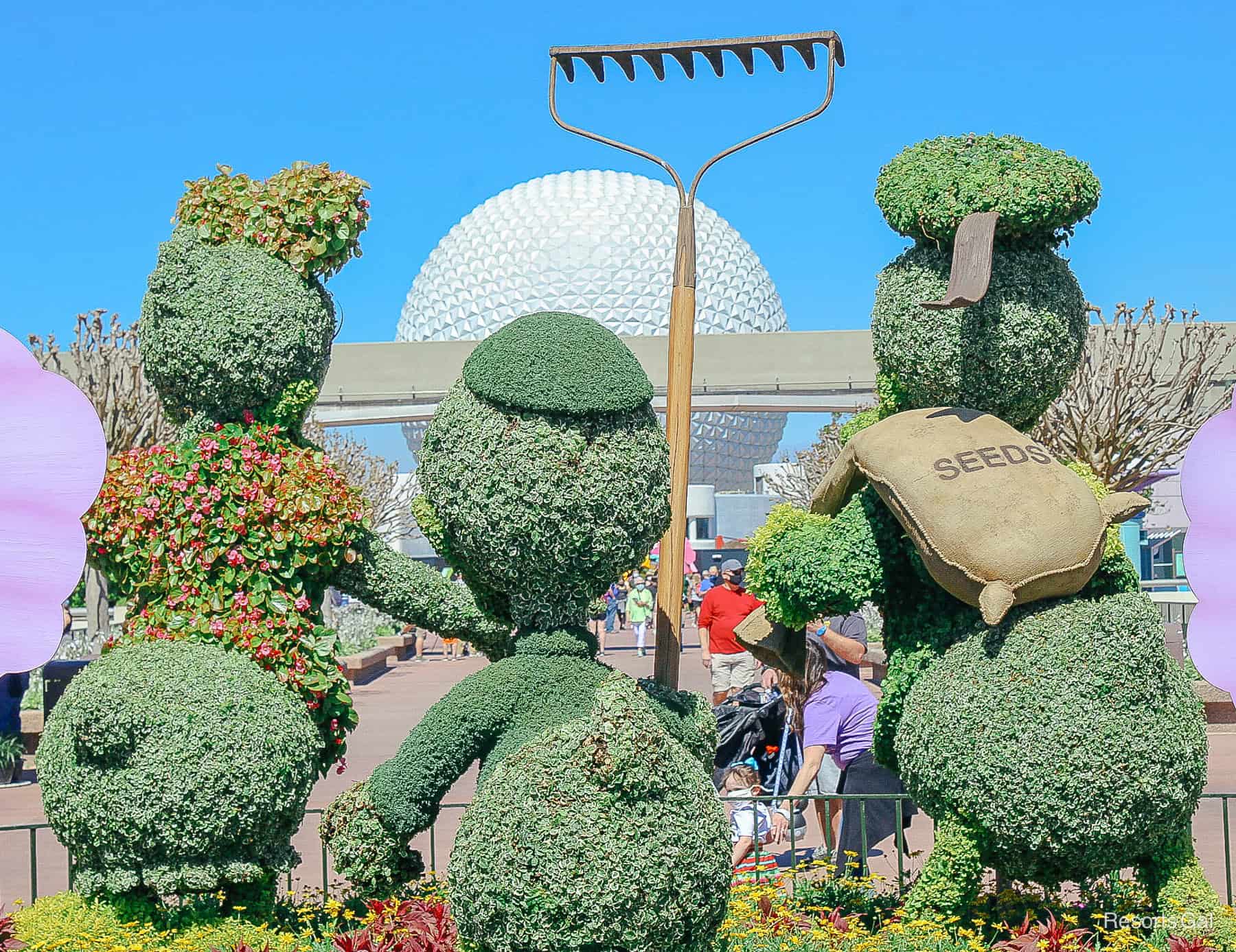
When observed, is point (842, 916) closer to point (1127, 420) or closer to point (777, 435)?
point (1127, 420)

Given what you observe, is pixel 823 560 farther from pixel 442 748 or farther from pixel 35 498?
pixel 35 498

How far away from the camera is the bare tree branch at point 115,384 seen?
14547mm

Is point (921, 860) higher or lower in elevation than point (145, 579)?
lower

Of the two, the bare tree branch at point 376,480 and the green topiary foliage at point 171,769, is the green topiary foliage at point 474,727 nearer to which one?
the green topiary foliage at point 171,769

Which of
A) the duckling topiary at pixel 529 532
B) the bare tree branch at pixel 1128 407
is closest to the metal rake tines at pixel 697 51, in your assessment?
the duckling topiary at pixel 529 532

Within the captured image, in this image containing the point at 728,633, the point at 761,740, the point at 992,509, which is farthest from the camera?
the point at 728,633

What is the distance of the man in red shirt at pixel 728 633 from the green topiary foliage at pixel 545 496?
5.26 m

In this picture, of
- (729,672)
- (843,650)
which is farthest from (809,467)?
(843,650)

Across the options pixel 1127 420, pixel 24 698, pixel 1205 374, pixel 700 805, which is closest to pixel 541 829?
pixel 700 805

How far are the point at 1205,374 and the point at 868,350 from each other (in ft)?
30.2

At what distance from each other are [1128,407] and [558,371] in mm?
10693

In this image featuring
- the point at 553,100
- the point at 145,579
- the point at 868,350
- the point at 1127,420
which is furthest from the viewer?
the point at 868,350

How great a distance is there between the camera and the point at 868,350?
23.8 meters

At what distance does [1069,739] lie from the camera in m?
4.50
